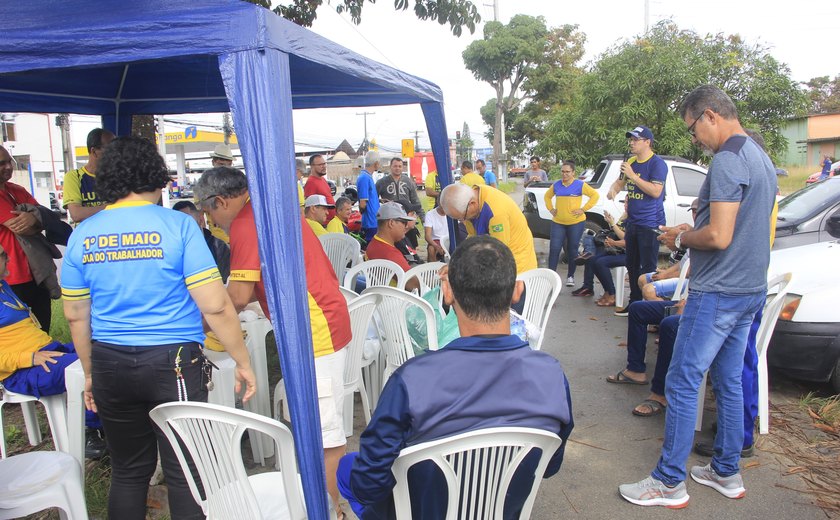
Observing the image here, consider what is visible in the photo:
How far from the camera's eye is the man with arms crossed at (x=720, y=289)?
2635 millimetres

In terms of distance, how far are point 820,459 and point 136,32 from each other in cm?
436

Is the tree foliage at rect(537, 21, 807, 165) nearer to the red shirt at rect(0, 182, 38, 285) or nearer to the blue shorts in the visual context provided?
the blue shorts

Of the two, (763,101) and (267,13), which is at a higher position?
(763,101)

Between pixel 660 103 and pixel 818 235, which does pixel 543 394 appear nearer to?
pixel 818 235

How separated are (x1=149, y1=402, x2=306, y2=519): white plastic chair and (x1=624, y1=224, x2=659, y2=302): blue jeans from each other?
478 cm

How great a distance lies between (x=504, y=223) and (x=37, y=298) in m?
3.61

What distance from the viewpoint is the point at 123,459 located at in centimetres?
233

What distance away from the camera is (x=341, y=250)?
6.34m

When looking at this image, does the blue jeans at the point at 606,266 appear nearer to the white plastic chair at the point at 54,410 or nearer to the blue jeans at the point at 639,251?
the blue jeans at the point at 639,251

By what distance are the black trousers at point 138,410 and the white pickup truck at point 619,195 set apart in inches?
297

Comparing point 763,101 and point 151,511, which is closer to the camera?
point 151,511

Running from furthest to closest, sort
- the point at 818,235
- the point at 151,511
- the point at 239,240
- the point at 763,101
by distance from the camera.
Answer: the point at 763,101
the point at 818,235
the point at 151,511
the point at 239,240

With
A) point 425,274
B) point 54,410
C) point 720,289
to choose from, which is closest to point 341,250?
point 425,274

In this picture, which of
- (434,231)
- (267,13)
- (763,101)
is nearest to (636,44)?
(763,101)
